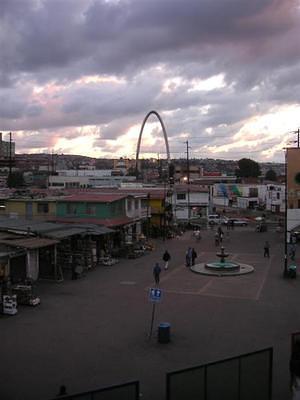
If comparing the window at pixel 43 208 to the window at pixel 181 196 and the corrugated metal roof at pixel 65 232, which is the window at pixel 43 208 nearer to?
the corrugated metal roof at pixel 65 232

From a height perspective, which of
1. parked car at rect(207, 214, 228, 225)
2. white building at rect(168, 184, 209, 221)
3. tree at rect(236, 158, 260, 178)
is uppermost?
tree at rect(236, 158, 260, 178)

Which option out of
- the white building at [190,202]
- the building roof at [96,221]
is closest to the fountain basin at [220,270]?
the building roof at [96,221]

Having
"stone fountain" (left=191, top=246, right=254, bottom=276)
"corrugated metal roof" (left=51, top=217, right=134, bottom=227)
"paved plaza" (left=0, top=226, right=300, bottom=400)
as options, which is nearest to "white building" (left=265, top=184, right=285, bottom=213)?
"corrugated metal roof" (left=51, top=217, right=134, bottom=227)

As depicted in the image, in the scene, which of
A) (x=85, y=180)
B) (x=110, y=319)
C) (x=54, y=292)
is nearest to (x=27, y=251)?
(x=54, y=292)

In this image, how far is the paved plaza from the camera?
517 inches

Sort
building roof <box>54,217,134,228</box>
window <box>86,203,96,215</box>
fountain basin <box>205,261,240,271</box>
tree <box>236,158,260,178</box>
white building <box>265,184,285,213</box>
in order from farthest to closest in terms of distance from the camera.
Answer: tree <box>236,158,260,178</box>, white building <box>265,184,285,213</box>, window <box>86,203,96,215</box>, building roof <box>54,217,134,228</box>, fountain basin <box>205,261,240,271</box>

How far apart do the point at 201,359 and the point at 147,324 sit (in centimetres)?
384

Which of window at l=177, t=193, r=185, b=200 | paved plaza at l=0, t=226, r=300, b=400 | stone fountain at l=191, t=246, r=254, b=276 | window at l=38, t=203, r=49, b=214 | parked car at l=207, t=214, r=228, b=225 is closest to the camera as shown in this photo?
paved plaza at l=0, t=226, r=300, b=400

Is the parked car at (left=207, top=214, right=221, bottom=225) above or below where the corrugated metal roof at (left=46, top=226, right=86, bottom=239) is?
below

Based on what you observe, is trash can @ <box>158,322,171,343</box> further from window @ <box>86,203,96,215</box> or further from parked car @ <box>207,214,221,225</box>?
parked car @ <box>207,214,221,225</box>

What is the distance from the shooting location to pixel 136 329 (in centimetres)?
1745

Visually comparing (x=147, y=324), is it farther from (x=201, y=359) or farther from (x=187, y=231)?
(x=187, y=231)

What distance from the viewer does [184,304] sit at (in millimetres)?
21203

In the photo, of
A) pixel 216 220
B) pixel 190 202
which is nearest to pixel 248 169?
pixel 190 202
